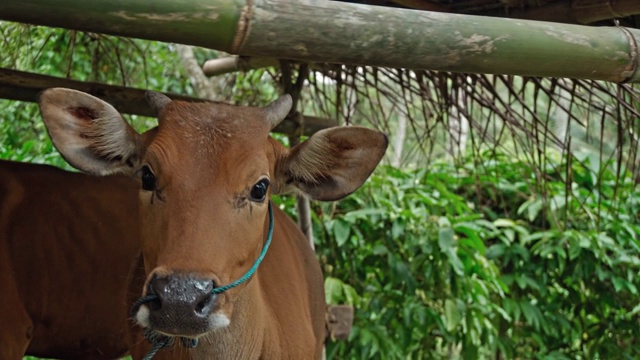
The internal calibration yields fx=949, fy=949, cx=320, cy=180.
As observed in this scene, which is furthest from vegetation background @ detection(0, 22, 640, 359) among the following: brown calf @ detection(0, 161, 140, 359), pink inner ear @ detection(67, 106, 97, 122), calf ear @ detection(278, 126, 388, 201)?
pink inner ear @ detection(67, 106, 97, 122)

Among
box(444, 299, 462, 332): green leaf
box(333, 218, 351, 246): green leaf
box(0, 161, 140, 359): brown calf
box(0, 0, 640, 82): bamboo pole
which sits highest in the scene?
box(0, 0, 640, 82): bamboo pole

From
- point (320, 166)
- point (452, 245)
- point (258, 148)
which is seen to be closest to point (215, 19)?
point (258, 148)

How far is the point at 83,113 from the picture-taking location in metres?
3.36

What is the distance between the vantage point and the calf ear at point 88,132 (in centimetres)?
326

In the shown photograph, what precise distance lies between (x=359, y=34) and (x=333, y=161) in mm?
769

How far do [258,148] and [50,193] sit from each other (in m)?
2.02

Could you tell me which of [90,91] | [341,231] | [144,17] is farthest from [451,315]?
[144,17]

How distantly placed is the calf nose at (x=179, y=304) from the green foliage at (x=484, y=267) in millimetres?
3129

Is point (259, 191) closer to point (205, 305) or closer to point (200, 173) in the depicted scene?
point (200, 173)

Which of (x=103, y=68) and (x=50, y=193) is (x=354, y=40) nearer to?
(x=50, y=193)

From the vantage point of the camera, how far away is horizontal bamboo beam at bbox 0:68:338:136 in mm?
4789

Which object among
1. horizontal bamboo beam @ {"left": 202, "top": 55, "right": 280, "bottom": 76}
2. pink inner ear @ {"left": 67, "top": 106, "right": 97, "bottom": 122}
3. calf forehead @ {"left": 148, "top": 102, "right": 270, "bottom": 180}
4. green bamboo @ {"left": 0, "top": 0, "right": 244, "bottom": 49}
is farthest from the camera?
horizontal bamboo beam @ {"left": 202, "top": 55, "right": 280, "bottom": 76}

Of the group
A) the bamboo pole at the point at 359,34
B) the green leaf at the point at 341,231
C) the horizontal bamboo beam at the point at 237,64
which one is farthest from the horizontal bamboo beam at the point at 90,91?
Answer: the bamboo pole at the point at 359,34

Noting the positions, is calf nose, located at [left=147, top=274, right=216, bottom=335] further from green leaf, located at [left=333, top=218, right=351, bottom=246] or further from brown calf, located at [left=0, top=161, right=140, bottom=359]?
green leaf, located at [left=333, top=218, right=351, bottom=246]
